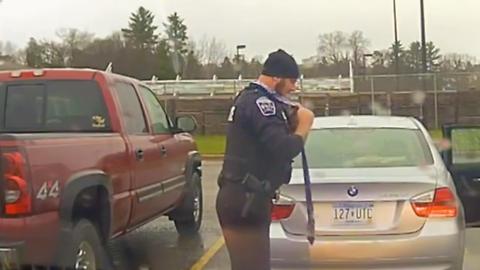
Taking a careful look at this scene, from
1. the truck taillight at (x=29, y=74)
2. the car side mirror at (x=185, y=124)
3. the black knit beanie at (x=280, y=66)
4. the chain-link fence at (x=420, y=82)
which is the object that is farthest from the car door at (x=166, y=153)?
the chain-link fence at (x=420, y=82)

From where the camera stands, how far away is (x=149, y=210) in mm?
7520

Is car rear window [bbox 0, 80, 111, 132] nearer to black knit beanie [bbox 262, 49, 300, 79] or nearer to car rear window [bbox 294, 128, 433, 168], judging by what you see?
car rear window [bbox 294, 128, 433, 168]

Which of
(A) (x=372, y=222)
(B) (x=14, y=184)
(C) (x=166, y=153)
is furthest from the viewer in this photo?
(C) (x=166, y=153)

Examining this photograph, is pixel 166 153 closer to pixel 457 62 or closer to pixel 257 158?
pixel 257 158

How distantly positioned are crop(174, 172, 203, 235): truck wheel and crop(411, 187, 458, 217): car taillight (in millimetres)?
4270

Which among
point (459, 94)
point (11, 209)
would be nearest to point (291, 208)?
point (11, 209)

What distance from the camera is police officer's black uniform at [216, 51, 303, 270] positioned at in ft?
14.4

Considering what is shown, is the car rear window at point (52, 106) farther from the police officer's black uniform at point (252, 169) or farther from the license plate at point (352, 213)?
the police officer's black uniform at point (252, 169)

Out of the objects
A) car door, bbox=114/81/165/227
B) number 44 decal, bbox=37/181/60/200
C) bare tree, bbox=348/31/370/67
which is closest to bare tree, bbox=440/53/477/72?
bare tree, bbox=348/31/370/67

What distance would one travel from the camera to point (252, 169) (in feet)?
14.6

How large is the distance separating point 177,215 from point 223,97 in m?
29.4

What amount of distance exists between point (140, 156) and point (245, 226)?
281cm

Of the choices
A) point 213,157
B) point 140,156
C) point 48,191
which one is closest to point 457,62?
point 213,157

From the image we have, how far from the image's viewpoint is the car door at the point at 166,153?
804cm
